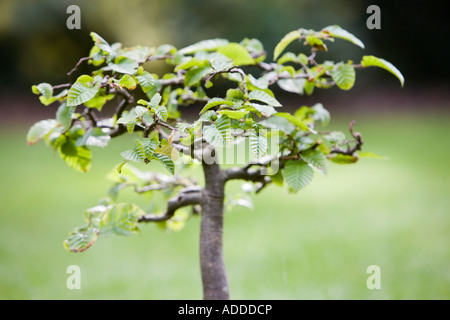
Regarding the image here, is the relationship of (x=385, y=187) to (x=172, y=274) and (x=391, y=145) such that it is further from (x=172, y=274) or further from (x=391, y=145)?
(x=172, y=274)

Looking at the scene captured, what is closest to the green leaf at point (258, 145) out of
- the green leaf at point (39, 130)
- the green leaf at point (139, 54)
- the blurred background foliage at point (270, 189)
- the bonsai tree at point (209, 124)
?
the bonsai tree at point (209, 124)

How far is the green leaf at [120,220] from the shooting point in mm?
877

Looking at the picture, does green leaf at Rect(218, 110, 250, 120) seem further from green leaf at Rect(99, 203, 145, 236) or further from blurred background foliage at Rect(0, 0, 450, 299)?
blurred background foliage at Rect(0, 0, 450, 299)

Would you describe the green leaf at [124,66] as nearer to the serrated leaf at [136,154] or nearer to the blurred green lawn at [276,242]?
the serrated leaf at [136,154]

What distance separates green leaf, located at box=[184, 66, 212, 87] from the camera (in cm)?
87

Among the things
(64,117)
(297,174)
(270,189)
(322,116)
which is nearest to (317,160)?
(297,174)

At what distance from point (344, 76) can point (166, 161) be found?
17.0 inches

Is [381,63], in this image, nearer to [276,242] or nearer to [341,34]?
[341,34]

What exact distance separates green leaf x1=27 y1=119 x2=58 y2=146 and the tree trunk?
330mm

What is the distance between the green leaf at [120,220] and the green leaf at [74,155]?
0.14m

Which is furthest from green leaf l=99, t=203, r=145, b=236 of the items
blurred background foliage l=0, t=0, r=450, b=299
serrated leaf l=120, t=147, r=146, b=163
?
blurred background foliage l=0, t=0, r=450, b=299

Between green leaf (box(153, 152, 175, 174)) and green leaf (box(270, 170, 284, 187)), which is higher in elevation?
green leaf (box(270, 170, 284, 187))

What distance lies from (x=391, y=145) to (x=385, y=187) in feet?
4.39
